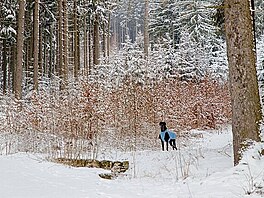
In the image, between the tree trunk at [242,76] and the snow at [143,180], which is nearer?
the snow at [143,180]

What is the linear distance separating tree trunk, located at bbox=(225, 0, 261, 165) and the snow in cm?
26

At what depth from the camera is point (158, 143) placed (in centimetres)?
1045

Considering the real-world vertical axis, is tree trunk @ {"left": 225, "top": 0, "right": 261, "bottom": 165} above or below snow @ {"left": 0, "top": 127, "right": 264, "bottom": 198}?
above

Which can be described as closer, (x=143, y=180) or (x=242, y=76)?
(x=242, y=76)

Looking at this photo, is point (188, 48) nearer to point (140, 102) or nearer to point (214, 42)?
point (214, 42)

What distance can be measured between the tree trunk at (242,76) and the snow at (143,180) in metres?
0.26

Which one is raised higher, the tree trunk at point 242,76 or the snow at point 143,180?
the tree trunk at point 242,76

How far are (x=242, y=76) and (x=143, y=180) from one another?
2.36 metres

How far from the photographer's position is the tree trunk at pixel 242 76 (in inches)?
207

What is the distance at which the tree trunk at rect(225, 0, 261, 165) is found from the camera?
526 centimetres

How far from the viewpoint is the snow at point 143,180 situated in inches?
171

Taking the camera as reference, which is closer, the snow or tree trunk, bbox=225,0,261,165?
the snow

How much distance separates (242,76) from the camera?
5.30 metres

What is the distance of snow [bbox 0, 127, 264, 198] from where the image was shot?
435 cm
